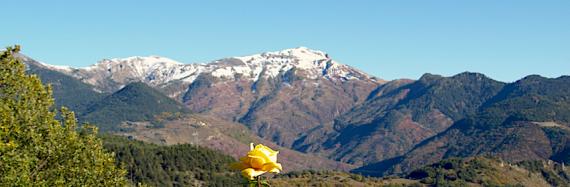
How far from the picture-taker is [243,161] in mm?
14719

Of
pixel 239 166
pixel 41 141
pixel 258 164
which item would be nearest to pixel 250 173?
pixel 258 164

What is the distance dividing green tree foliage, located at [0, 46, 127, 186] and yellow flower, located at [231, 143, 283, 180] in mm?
24237

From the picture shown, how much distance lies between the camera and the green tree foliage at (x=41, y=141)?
36938 mm

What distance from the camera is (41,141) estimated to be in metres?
38.8

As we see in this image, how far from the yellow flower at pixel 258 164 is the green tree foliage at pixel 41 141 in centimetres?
2424

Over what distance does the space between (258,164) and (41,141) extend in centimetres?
2786

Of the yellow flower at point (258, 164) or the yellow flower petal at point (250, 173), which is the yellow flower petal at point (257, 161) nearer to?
the yellow flower at point (258, 164)

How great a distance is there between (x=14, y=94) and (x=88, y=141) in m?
5.23

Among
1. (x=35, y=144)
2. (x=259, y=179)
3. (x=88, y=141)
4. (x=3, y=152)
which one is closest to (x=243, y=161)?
(x=259, y=179)

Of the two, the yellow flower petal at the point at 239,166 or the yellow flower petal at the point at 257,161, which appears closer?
the yellow flower petal at the point at 257,161

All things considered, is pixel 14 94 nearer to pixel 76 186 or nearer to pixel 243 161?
pixel 76 186

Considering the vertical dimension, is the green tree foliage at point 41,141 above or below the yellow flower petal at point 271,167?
above

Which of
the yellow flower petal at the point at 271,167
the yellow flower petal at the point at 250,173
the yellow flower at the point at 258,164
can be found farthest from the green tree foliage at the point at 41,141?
the yellow flower petal at the point at 271,167

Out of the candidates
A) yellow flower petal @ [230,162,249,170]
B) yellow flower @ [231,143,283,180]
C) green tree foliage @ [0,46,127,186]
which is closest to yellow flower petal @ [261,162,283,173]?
yellow flower @ [231,143,283,180]
